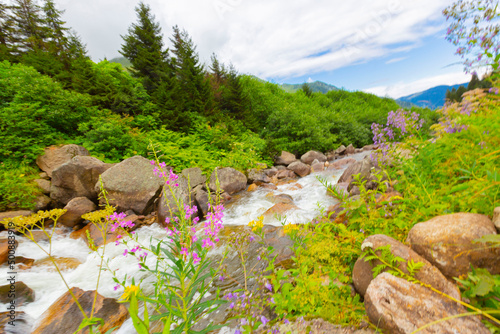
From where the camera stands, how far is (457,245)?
1.70 meters

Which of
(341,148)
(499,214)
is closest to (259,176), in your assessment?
(499,214)

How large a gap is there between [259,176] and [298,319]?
8.12 metres

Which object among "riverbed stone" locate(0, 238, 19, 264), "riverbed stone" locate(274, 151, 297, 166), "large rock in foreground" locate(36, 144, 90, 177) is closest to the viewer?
"riverbed stone" locate(0, 238, 19, 264)

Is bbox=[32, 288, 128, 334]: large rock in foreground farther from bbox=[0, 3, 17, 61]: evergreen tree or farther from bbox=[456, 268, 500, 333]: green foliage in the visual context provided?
bbox=[0, 3, 17, 61]: evergreen tree

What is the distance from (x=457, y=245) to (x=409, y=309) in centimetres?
75

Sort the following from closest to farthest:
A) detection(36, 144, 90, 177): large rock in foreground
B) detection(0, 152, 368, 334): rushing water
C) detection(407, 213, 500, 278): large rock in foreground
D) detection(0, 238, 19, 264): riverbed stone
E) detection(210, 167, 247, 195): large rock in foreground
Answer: detection(407, 213, 500, 278): large rock in foreground → detection(0, 152, 368, 334): rushing water → detection(0, 238, 19, 264): riverbed stone → detection(36, 144, 90, 177): large rock in foreground → detection(210, 167, 247, 195): large rock in foreground

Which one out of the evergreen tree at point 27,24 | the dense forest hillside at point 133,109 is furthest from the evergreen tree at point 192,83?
the evergreen tree at point 27,24

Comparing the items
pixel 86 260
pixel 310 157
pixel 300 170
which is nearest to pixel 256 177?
pixel 300 170

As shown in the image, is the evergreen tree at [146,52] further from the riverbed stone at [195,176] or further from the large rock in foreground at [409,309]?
the large rock in foreground at [409,309]

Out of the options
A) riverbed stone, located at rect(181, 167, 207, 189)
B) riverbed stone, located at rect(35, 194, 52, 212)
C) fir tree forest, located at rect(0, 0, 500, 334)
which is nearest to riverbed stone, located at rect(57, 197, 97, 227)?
→ fir tree forest, located at rect(0, 0, 500, 334)

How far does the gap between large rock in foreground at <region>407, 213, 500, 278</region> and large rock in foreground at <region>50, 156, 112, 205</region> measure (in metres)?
8.47

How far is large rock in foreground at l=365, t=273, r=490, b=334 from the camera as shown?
1334 mm

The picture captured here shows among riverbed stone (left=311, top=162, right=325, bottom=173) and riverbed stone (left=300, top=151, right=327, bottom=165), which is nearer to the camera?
riverbed stone (left=311, top=162, right=325, bottom=173)

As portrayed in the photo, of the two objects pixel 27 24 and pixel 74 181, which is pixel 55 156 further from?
pixel 27 24
